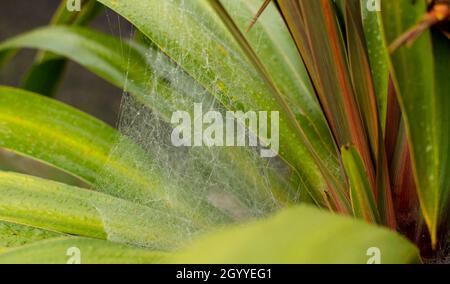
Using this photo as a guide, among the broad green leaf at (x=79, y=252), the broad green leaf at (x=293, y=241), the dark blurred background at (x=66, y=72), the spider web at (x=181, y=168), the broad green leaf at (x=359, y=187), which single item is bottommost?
the broad green leaf at (x=293, y=241)

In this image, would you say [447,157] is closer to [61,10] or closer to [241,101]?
[241,101]

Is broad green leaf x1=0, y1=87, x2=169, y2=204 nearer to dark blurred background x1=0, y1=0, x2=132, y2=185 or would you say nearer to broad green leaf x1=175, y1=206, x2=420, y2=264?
broad green leaf x1=175, y1=206, x2=420, y2=264

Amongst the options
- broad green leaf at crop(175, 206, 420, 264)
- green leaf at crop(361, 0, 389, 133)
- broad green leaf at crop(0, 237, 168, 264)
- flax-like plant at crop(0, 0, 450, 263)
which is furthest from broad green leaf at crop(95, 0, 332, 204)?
broad green leaf at crop(175, 206, 420, 264)

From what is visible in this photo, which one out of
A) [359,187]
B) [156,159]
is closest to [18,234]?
[156,159]

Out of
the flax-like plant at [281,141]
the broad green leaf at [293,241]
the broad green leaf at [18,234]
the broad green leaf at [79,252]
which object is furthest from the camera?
the broad green leaf at [18,234]

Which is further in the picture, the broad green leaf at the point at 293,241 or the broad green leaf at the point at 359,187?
the broad green leaf at the point at 359,187

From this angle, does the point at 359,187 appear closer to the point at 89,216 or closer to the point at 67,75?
the point at 89,216

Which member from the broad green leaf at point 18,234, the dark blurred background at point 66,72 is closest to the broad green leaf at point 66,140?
the broad green leaf at point 18,234

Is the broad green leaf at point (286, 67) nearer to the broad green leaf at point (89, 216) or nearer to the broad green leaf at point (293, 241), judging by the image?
the broad green leaf at point (89, 216)
